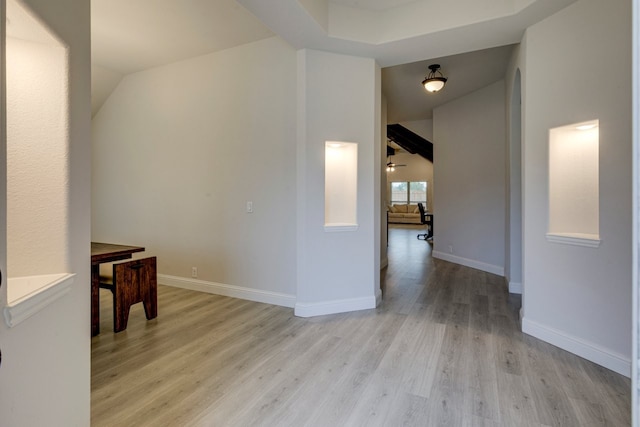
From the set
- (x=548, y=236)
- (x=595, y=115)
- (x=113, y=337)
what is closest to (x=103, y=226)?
(x=113, y=337)

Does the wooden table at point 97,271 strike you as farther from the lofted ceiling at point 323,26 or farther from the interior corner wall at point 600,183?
the interior corner wall at point 600,183

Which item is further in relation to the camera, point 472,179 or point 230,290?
point 472,179

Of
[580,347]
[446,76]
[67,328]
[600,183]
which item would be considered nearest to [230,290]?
[67,328]

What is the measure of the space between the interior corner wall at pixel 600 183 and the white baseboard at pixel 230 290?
2.37 metres

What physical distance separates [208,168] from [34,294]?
3087 mm

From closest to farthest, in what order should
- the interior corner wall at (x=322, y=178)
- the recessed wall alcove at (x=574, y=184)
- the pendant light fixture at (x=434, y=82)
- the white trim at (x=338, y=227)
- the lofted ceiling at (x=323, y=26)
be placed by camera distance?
the recessed wall alcove at (x=574, y=184), the lofted ceiling at (x=323, y=26), the interior corner wall at (x=322, y=178), the white trim at (x=338, y=227), the pendant light fixture at (x=434, y=82)

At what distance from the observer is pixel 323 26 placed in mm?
2832

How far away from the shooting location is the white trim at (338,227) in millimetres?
3342

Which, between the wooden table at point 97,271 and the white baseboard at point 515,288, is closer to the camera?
the wooden table at point 97,271

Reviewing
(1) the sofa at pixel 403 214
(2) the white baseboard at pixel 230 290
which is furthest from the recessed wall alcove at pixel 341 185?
(1) the sofa at pixel 403 214

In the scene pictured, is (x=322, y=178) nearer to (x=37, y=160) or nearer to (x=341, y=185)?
(x=341, y=185)

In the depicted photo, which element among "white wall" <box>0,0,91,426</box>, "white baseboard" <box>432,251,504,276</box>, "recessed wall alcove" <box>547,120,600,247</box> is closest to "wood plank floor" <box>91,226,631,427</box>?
"white wall" <box>0,0,91,426</box>

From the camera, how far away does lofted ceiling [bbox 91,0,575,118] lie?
8.70 feet

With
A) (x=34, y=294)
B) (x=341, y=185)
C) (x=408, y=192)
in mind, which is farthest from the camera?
(x=408, y=192)
